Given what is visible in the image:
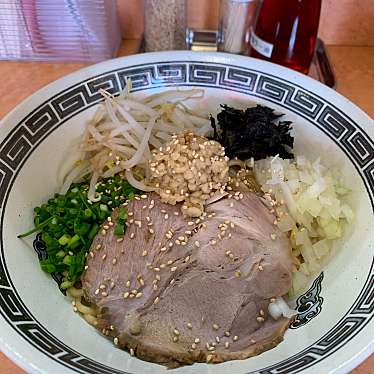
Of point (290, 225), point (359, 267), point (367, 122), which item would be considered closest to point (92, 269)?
point (290, 225)

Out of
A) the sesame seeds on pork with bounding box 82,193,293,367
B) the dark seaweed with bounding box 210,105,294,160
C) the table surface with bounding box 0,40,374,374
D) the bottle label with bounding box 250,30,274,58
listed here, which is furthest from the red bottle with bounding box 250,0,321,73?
the sesame seeds on pork with bounding box 82,193,293,367

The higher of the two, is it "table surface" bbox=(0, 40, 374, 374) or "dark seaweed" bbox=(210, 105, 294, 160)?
"dark seaweed" bbox=(210, 105, 294, 160)

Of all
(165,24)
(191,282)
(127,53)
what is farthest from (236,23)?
(191,282)

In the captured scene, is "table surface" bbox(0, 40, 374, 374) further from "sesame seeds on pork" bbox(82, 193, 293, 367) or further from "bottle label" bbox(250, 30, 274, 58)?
"sesame seeds on pork" bbox(82, 193, 293, 367)

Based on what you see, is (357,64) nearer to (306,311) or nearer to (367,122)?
(367,122)

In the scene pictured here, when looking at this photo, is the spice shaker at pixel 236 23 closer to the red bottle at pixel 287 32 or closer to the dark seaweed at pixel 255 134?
the red bottle at pixel 287 32

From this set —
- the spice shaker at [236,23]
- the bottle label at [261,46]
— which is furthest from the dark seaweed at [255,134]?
the spice shaker at [236,23]
